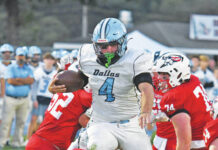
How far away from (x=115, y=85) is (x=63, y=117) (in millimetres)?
1041

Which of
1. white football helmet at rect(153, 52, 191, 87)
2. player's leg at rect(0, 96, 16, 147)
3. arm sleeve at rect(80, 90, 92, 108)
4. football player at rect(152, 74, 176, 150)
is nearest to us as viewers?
white football helmet at rect(153, 52, 191, 87)

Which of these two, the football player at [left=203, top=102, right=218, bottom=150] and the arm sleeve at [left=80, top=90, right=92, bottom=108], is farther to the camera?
the arm sleeve at [left=80, top=90, right=92, bottom=108]

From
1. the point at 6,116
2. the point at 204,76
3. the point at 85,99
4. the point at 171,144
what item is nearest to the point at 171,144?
the point at 171,144

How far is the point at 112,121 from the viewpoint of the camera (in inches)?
146

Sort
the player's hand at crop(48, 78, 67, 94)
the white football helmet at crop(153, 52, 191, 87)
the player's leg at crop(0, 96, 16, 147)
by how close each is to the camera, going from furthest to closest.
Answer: the player's leg at crop(0, 96, 16, 147), the white football helmet at crop(153, 52, 191, 87), the player's hand at crop(48, 78, 67, 94)

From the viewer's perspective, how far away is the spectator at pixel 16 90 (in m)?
8.09

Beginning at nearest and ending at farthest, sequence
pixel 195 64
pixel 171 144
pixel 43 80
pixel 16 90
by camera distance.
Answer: pixel 171 144, pixel 16 90, pixel 43 80, pixel 195 64

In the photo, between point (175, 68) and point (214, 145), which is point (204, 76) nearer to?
point (175, 68)

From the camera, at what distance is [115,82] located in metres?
3.65

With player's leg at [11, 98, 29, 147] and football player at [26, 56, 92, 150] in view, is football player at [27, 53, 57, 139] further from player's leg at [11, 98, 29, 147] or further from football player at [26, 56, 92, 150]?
football player at [26, 56, 92, 150]

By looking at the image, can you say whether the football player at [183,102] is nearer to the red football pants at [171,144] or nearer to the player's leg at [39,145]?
the red football pants at [171,144]

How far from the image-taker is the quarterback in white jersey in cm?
356

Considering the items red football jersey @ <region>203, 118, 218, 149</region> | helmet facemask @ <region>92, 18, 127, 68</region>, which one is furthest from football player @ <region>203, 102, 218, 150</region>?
helmet facemask @ <region>92, 18, 127, 68</region>

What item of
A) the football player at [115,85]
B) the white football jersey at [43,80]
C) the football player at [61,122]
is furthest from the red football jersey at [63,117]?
the white football jersey at [43,80]
